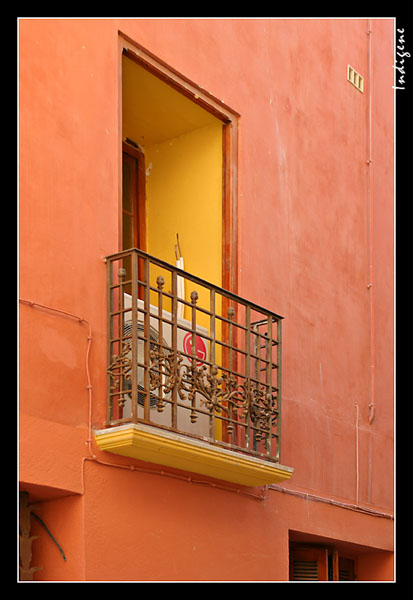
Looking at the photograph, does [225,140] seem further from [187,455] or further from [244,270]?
[187,455]

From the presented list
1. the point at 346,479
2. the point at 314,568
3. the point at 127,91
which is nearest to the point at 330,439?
the point at 346,479

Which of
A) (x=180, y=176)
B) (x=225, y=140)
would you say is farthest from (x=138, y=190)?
(x=225, y=140)

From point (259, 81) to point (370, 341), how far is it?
8.88 feet

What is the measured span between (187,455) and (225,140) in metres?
2.96

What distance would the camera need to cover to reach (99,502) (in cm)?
748

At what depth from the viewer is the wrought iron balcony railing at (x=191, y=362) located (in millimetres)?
7621

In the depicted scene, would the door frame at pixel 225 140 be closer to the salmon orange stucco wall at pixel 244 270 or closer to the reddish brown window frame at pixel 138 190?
the salmon orange stucco wall at pixel 244 270

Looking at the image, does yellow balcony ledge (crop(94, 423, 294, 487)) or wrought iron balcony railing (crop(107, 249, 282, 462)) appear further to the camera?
wrought iron balcony railing (crop(107, 249, 282, 462))

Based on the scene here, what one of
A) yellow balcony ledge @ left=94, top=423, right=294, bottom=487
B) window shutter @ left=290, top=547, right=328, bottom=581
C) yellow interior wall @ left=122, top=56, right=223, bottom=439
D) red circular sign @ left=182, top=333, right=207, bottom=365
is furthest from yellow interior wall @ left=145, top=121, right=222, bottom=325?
window shutter @ left=290, top=547, right=328, bottom=581

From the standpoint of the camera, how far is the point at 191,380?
26.4 feet

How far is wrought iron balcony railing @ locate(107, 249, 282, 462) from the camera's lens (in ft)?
25.0

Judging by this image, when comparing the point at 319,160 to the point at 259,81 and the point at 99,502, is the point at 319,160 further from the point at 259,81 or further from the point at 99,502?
the point at 99,502
